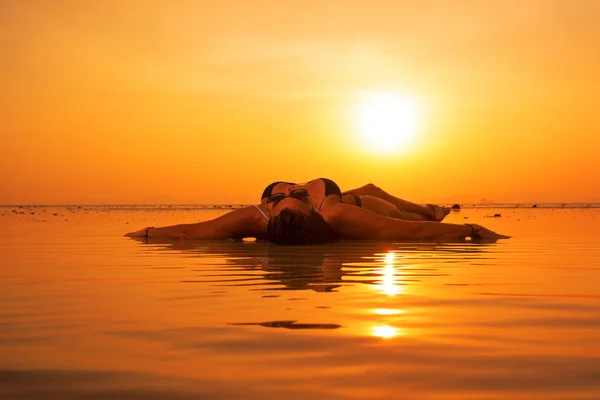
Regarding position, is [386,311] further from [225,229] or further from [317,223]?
[225,229]

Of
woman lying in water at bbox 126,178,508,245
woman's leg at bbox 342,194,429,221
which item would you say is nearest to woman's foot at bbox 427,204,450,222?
woman's leg at bbox 342,194,429,221

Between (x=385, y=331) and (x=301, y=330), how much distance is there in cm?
51

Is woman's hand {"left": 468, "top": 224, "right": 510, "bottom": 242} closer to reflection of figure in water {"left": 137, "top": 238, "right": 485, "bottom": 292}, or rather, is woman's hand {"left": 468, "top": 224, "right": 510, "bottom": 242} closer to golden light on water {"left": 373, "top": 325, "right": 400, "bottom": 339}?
reflection of figure in water {"left": 137, "top": 238, "right": 485, "bottom": 292}

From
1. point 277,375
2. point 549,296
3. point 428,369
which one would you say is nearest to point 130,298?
point 277,375

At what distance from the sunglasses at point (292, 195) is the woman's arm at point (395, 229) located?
4.16 feet

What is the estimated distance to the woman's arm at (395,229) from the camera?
1186 cm

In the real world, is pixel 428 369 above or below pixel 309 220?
below

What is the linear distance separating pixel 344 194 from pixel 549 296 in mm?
7591

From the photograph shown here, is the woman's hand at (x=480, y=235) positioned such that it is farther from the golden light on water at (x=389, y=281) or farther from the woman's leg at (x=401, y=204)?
the golden light on water at (x=389, y=281)

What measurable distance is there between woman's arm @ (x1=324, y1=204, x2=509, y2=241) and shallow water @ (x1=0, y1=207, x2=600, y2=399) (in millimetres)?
3844

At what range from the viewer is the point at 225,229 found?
12.4 meters

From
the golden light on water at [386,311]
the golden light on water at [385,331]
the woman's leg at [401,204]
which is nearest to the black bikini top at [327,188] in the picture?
the woman's leg at [401,204]

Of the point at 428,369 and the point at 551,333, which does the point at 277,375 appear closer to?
the point at 428,369

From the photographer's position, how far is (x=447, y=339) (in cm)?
377
